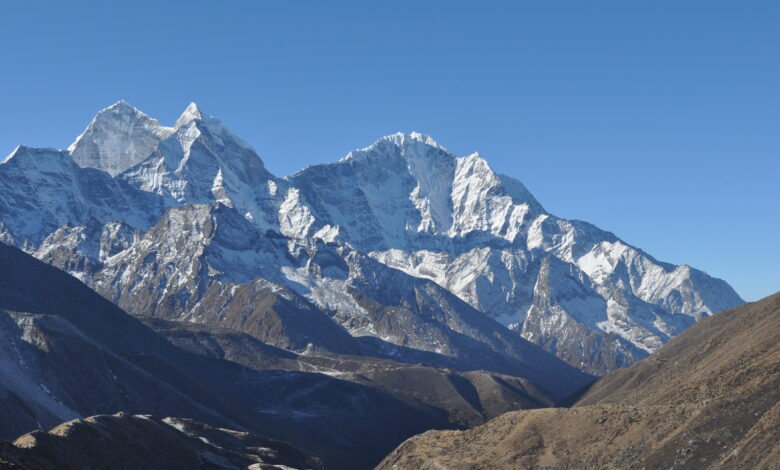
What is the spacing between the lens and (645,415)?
14562 cm

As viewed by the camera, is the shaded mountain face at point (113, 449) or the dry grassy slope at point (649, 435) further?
the shaded mountain face at point (113, 449)

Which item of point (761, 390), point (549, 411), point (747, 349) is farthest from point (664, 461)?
point (747, 349)

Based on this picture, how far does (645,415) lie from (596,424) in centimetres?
783

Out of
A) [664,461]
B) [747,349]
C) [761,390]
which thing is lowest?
[664,461]

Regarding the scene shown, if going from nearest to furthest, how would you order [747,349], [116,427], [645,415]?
[645,415] < [116,427] < [747,349]

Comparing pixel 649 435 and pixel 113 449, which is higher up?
pixel 113 449

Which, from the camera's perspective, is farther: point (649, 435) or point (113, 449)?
point (113, 449)

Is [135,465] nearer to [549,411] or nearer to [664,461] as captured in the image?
[549,411]

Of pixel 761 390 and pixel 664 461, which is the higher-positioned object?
pixel 761 390

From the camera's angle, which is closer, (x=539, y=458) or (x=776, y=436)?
(x=776, y=436)

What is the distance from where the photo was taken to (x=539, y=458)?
148 meters

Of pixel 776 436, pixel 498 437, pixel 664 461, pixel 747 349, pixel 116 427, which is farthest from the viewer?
pixel 747 349

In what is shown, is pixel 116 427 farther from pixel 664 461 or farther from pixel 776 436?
pixel 776 436

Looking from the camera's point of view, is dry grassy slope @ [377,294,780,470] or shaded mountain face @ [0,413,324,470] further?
shaded mountain face @ [0,413,324,470]
